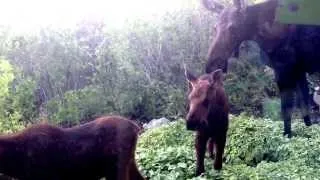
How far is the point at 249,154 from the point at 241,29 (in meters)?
1.93

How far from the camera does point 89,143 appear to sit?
16.4ft

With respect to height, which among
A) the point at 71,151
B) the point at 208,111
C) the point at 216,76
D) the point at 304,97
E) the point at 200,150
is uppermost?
the point at 216,76

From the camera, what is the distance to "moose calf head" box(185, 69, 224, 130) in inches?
221

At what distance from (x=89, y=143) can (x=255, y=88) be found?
28.5ft

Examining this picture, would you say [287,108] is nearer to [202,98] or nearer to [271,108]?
[202,98]

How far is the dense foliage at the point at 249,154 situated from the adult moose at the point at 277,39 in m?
0.52

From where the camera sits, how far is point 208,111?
595 centimetres

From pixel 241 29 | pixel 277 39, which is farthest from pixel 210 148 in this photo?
pixel 277 39

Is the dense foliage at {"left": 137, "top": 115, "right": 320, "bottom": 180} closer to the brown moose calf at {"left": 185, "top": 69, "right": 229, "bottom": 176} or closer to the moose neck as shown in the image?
the brown moose calf at {"left": 185, "top": 69, "right": 229, "bottom": 176}

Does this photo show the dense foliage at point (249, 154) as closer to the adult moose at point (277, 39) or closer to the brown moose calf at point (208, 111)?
the brown moose calf at point (208, 111)

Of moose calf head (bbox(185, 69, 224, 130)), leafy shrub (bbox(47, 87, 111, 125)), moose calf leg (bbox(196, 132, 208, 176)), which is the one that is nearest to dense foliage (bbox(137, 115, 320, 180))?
moose calf leg (bbox(196, 132, 208, 176))

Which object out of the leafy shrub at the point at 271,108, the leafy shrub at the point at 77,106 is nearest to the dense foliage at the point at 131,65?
the leafy shrub at the point at 77,106

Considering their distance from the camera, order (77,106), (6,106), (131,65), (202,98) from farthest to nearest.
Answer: (131,65) < (77,106) < (6,106) < (202,98)

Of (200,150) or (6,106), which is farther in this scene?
(6,106)
